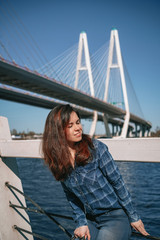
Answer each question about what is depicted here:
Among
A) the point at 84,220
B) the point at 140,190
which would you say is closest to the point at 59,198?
the point at 140,190

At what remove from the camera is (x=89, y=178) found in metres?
1.07

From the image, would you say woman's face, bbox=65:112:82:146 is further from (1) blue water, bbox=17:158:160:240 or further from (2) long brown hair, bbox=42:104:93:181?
(1) blue water, bbox=17:158:160:240

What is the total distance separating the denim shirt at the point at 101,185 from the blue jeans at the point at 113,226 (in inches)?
0.8

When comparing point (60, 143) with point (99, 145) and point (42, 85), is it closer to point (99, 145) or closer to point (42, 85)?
point (99, 145)

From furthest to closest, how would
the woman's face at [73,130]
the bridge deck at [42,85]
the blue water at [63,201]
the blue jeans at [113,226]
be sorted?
1. the bridge deck at [42,85]
2. the blue water at [63,201]
3. the woman's face at [73,130]
4. the blue jeans at [113,226]

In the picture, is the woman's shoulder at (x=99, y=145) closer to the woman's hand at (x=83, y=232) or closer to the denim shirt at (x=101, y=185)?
the denim shirt at (x=101, y=185)

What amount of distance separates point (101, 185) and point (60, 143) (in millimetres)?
265

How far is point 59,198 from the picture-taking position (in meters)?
5.63

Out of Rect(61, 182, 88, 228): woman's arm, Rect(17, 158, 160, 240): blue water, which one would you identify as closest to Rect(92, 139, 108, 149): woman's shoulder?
Rect(61, 182, 88, 228): woman's arm

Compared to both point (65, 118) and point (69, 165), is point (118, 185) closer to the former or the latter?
point (69, 165)

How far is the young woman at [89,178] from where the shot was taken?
41.2 inches

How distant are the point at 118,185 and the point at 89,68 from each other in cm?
2392

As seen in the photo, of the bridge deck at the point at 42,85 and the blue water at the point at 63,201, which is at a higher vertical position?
the bridge deck at the point at 42,85

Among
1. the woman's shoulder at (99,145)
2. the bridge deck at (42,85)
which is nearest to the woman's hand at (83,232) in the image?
the woman's shoulder at (99,145)
